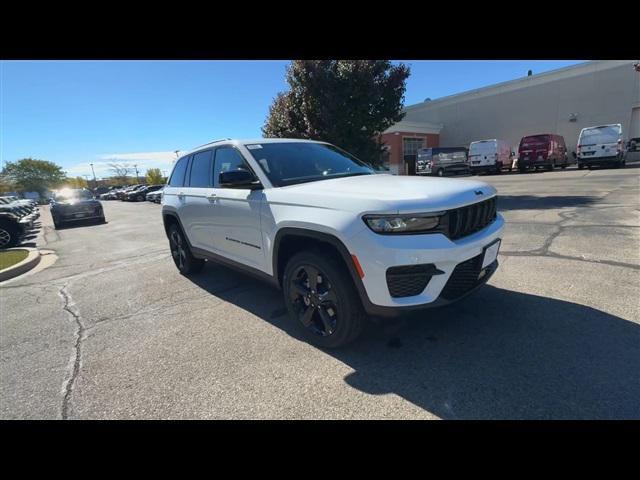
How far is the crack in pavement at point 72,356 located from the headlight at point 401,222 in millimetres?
2531

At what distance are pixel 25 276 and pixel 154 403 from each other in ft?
19.5

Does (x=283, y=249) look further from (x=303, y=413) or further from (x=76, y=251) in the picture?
(x=76, y=251)

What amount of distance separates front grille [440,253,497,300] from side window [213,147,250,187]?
2.23 meters

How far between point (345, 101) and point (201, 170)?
820cm

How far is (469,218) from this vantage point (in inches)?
105

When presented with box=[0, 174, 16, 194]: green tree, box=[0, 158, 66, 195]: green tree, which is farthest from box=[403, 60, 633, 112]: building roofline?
box=[0, 158, 66, 195]: green tree

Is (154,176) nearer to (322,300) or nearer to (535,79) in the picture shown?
(535,79)

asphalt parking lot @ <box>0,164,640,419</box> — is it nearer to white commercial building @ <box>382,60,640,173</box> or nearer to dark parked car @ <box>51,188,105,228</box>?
dark parked car @ <box>51,188,105,228</box>

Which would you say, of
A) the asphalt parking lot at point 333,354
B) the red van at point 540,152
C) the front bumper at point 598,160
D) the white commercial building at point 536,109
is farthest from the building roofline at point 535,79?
the asphalt parking lot at point 333,354

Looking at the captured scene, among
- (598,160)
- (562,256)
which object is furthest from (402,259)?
(598,160)

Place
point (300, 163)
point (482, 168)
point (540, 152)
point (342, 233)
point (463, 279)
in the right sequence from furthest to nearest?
point (482, 168) < point (540, 152) < point (300, 163) < point (463, 279) < point (342, 233)

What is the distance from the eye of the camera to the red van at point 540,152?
2177 cm
